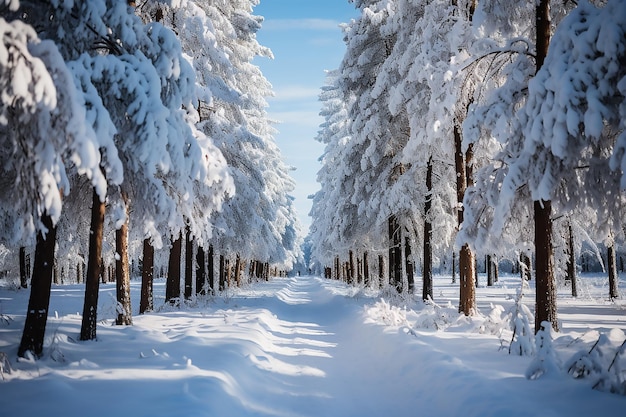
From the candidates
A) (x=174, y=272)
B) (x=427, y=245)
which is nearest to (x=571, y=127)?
(x=427, y=245)

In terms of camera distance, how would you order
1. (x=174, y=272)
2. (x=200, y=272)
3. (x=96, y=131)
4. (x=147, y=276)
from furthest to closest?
(x=200, y=272) < (x=174, y=272) < (x=147, y=276) < (x=96, y=131)

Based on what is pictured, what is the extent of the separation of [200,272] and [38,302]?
1086 centimetres

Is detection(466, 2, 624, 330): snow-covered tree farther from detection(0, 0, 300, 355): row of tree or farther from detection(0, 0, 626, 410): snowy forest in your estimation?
detection(0, 0, 300, 355): row of tree

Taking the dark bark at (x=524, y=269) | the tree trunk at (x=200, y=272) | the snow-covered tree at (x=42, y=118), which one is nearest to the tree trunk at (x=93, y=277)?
the snow-covered tree at (x=42, y=118)

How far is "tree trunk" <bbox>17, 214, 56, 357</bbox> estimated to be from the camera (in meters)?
5.45

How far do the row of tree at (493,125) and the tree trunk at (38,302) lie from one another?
23.2ft

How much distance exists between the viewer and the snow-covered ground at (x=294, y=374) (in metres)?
3.93

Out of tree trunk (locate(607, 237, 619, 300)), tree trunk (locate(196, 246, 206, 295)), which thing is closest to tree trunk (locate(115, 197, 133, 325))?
tree trunk (locate(196, 246, 206, 295))

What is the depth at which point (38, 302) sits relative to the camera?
A: 18.3ft

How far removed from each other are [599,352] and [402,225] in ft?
36.3

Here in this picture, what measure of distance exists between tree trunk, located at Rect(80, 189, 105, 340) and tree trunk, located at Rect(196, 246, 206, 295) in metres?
9.01

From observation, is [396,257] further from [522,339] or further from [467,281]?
[522,339]

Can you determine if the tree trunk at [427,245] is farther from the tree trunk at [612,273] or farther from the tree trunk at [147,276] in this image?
the tree trunk at [612,273]

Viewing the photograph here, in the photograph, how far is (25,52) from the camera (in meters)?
3.34
